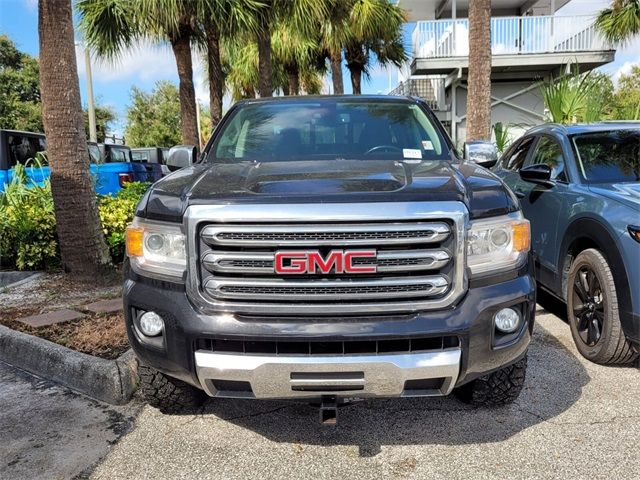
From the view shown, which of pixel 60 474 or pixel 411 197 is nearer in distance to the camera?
pixel 411 197

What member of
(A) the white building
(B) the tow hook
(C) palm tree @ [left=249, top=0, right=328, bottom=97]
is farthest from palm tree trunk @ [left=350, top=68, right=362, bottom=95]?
(B) the tow hook

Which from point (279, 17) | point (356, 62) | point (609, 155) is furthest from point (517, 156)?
point (356, 62)

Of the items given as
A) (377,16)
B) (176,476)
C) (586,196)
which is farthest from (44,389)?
(377,16)

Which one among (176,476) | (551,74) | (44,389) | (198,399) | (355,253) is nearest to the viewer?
(355,253)

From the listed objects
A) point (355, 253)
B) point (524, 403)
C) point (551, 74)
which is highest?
point (551, 74)

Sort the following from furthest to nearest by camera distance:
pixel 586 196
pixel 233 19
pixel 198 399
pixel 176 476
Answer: pixel 233 19 → pixel 586 196 → pixel 198 399 → pixel 176 476

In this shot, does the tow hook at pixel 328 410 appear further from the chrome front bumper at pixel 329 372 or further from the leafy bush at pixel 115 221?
the leafy bush at pixel 115 221

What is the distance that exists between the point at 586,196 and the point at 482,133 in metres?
5.31

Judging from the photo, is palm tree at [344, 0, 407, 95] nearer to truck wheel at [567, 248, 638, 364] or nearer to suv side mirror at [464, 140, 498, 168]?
suv side mirror at [464, 140, 498, 168]

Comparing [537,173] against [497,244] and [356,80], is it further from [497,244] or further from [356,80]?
[356,80]

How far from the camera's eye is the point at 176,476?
104 inches

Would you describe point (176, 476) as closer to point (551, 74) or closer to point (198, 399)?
point (198, 399)

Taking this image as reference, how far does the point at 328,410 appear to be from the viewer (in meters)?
2.58

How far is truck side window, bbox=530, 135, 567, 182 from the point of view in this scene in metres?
4.63
